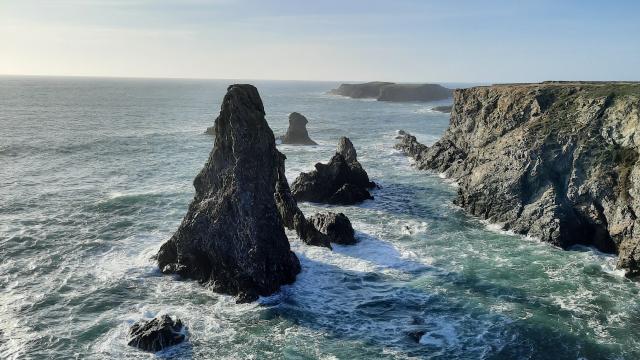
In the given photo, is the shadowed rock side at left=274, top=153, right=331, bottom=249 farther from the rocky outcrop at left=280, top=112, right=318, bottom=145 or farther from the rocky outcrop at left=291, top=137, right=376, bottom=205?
the rocky outcrop at left=280, top=112, right=318, bottom=145

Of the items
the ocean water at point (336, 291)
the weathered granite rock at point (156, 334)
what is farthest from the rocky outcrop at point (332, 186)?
the weathered granite rock at point (156, 334)

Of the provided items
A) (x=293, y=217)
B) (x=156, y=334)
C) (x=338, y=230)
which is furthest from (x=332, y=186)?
(x=156, y=334)

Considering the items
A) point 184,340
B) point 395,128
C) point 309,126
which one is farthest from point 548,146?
point 309,126

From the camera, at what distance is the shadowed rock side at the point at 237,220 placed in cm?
3453

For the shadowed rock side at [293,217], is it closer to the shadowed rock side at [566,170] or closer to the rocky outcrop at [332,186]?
the rocky outcrop at [332,186]

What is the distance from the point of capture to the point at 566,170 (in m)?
46.4

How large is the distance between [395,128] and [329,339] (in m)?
104

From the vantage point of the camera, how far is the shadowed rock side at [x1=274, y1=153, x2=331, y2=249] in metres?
42.7

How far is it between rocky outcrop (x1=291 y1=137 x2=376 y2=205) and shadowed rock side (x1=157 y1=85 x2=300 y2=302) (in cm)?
1852

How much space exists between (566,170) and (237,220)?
1296 inches

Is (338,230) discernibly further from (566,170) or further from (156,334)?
(566,170)

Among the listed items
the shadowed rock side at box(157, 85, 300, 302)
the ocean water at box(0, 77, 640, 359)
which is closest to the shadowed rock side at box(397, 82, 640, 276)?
the ocean water at box(0, 77, 640, 359)

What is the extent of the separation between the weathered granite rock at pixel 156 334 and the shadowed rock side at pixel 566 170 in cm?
3350

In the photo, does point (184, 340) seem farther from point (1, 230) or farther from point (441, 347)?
point (1, 230)
